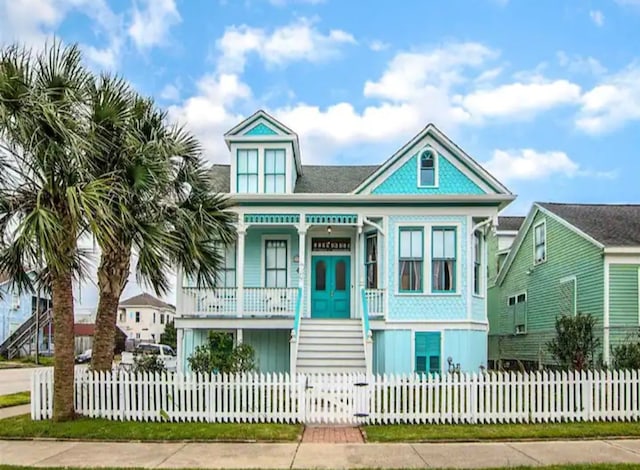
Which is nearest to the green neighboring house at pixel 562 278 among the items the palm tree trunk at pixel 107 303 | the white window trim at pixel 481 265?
the white window trim at pixel 481 265

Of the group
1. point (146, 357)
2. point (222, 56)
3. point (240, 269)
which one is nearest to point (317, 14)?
point (222, 56)

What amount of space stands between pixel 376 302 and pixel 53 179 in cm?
982

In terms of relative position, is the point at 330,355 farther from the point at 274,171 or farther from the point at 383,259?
the point at 274,171

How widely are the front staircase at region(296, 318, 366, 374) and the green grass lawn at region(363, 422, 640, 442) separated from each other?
14.5 ft

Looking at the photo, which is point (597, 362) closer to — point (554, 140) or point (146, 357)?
point (554, 140)

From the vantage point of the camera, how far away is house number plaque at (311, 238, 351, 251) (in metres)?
20.2

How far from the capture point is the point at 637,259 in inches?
705

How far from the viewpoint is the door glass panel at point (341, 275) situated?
20.1 meters

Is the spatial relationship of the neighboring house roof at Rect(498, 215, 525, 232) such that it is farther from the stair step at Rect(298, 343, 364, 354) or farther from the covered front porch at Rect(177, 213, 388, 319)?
the stair step at Rect(298, 343, 364, 354)

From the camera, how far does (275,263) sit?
65.9 ft

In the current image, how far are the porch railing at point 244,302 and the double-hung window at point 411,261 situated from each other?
314cm

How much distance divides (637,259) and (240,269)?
11.1 m

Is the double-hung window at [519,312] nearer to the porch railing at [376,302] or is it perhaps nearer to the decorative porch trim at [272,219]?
the porch railing at [376,302]

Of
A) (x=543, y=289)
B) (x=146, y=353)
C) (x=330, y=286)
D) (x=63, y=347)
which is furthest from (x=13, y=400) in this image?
(x=543, y=289)
